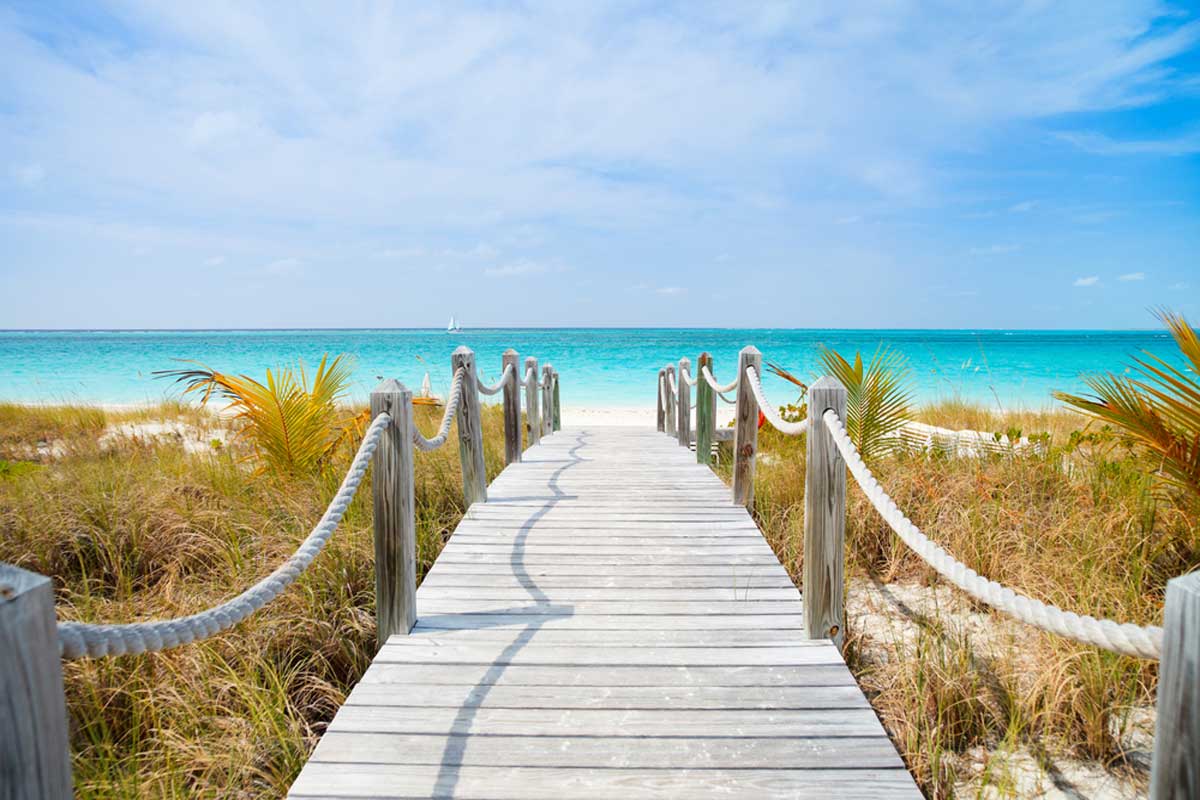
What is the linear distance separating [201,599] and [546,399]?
7.81 metres

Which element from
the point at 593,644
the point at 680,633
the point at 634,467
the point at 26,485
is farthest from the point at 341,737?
the point at 634,467

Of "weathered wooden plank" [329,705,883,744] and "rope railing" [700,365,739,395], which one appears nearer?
"weathered wooden plank" [329,705,883,744]

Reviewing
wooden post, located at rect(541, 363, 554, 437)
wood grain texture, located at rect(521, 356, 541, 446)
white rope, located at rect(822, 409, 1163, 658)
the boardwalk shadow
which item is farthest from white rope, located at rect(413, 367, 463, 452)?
wooden post, located at rect(541, 363, 554, 437)

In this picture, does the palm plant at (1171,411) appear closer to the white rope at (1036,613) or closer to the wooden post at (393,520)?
the white rope at (1036,613)

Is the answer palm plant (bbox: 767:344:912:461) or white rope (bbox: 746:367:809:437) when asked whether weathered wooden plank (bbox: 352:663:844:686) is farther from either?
palm plant (bbox: 767:344:912:461)

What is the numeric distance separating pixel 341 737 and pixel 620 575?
6.60 ft

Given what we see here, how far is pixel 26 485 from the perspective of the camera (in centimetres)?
502

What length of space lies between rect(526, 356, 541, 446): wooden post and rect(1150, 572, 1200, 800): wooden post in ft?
26.6

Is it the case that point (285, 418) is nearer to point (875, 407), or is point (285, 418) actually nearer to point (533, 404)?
point (533, 404)

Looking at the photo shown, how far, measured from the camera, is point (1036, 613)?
1.71 metres

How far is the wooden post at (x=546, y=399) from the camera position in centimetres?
1104

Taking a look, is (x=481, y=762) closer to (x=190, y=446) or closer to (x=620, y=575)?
(x=620, y=575)

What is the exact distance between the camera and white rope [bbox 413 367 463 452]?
151 inches

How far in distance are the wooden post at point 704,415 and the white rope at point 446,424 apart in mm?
3190
